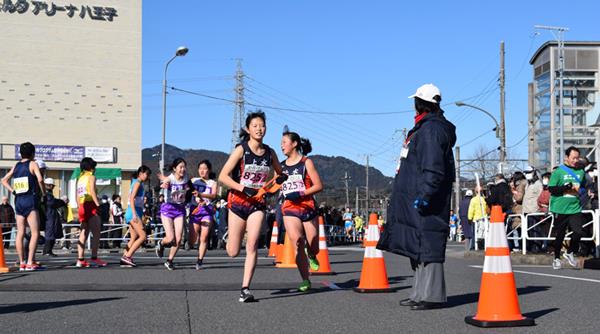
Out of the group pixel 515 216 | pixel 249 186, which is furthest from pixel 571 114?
pixel 249 186

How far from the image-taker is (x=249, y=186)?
9172mm

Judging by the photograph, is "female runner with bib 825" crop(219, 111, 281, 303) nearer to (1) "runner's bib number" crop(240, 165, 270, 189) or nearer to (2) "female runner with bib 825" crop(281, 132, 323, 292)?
(1) "runner's bib number" crop(240, 165, 270, 189)

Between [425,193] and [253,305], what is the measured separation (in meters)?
A: 1.94

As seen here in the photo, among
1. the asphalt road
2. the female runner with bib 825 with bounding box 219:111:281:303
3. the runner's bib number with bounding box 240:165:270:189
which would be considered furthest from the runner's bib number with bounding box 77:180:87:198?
the runner's bib number with bounding box 240:165:270:189

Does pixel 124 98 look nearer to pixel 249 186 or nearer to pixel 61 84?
pixel 61 84

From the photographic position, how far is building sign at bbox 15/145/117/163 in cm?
5696

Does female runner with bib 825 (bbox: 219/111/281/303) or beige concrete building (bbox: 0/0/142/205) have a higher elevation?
beige concrete building (bbox: 0/0/142/205)

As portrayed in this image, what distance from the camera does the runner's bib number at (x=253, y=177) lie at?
9.23 m

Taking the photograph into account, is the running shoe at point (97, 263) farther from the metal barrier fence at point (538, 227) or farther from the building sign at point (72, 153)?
the building sign at point (72, 153)

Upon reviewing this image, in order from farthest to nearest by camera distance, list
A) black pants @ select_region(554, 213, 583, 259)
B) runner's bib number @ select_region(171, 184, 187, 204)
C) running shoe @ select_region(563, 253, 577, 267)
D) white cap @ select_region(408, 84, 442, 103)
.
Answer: running shoe @ select_region(563, 253, 577, 267) → runner's bib number @ select_region(171, 184, 187, 204) → black pants @ select_region(554, 213, 583, 259) → white cap @ select_region(408, 84, 442, 103)

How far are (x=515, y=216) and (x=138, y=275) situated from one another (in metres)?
8.89

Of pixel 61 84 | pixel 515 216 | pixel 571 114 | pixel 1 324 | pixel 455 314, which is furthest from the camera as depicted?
pixel 571 114

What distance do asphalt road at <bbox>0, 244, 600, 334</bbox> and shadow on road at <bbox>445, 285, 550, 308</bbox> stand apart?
0.01m

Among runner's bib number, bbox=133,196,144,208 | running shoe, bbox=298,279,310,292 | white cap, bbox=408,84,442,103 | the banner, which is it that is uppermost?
the banner
